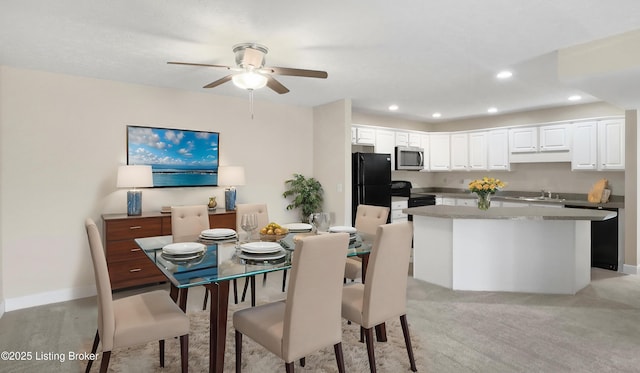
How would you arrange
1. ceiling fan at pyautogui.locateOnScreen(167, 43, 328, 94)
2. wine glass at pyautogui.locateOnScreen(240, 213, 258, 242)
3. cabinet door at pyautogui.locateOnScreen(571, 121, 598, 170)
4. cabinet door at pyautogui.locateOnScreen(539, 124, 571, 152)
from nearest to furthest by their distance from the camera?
1. wine glass at pyautogui.locateOnScreen(240, 213, 258, 242)
2. ceiling fan at pyautogui.locateOnScreen(167, 43, 328, 94)
3. cabinet door at pyautogui.locateOnScreen(571, 121, 598, 170)
4. cabinet door at pyautogui.locateOnScreen(539, 124, 571, 152)

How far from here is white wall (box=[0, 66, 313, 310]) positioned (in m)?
3.62

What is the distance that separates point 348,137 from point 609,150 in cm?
362

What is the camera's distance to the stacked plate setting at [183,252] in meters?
2.34

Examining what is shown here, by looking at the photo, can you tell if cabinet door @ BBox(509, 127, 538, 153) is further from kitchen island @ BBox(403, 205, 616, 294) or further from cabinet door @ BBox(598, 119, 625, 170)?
kitchen island @ BBox(403, 205, 616, 294)

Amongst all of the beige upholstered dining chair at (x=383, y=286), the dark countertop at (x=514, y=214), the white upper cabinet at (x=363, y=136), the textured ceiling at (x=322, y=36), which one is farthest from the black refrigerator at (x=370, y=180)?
the beige upholstered dining chair at (x=383, y=286)

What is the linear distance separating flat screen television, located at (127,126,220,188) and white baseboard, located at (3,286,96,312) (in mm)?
1350

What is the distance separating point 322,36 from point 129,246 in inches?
115

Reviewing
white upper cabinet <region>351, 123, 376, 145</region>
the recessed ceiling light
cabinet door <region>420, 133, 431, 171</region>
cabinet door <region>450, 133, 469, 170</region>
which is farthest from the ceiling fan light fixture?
cabinet door <region>450, 133, 469, 170</region>

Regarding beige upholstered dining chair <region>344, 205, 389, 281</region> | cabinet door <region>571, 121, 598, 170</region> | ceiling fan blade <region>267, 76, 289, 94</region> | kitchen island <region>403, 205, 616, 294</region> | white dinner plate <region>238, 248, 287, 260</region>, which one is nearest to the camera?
white dinner plate <region>238, 248, 287, 260</region>

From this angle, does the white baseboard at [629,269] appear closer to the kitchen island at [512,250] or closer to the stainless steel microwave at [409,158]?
the kitchen island at [512,250]

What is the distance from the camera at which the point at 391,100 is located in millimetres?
5285

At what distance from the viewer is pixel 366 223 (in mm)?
3652

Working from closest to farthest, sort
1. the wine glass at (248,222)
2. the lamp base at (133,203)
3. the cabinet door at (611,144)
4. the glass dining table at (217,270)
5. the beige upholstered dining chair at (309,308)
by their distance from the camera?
the beige upholstered dining chair at (309,308)
the glass dining table at (217,270)
the wine glass at (248,222)
the lamp base at (133,203)
the cabinet door at (611,144)

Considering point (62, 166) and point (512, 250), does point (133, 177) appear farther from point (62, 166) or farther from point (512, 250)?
point (512, 250)
